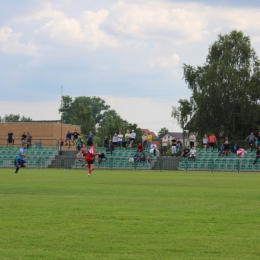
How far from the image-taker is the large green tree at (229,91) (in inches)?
2825

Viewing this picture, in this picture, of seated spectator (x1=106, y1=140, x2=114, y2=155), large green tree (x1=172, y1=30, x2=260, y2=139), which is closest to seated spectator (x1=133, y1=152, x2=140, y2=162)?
seated spectator (x1=106, y1=140, x2=114, y2=155)

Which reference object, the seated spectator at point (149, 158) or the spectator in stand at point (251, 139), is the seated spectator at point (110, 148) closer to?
the seated spectator at point (149, 158)

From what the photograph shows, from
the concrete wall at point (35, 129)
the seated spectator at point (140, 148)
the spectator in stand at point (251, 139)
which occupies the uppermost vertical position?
the concrete wall at point (35, 129)

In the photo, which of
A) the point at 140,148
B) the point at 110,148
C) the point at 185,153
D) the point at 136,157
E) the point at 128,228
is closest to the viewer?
the point at 128,228

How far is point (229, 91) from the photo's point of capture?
72.6m

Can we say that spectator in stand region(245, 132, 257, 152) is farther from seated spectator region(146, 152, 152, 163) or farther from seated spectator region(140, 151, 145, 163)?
seated spectator region(140, 151, 145, 163)

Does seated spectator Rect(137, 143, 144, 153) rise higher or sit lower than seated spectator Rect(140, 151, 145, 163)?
higher

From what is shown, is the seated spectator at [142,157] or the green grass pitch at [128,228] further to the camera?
the seated spectator at [142,157]

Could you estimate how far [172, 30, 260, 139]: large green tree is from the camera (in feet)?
235

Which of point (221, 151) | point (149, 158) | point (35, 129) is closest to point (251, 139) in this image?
point (221, 151)

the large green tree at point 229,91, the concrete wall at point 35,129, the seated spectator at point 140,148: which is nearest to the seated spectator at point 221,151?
the seated spectator at point 140,148

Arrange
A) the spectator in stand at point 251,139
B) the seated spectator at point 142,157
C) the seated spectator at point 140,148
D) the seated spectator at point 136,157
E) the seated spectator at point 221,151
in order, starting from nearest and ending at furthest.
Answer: the spectator in stand at point 251,139
the seated spectator at point 221,151
the seated spectator at point 142,157
the seated spectator at point 136,157
the seated spectator at point 140,148

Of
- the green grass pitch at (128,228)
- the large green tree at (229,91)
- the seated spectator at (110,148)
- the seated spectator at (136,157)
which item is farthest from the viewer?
the large green tree at (229,91)

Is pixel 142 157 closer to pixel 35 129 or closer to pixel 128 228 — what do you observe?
pixel 35 129
